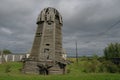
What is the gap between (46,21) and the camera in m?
29.6

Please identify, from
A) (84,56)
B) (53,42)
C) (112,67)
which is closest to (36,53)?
(53,42)

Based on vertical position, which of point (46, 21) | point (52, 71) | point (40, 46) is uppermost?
point (46, 21)

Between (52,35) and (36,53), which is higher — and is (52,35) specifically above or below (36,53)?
above

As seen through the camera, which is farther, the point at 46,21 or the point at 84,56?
the point at 84,56

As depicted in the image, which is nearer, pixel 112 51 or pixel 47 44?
pixel 47 44

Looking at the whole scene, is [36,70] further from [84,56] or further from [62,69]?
[84,56]

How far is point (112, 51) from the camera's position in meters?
60.7

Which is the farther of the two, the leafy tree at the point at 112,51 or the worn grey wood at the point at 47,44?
the leafy tree at the point at 112,51

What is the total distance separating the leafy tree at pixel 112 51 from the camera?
196 feet

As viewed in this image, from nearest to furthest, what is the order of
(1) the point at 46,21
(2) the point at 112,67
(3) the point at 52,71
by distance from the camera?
(3) the point at 52,71 < (1) the point at 46,21 < (2) the point at 112,67

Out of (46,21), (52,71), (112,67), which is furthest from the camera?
(112,67)

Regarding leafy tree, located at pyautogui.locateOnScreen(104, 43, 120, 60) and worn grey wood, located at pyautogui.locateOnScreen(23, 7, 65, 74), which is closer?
worn grey wood, located at pyautogui.locateOnScreen(23, 7, 65, 74)

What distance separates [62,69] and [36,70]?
4.03m

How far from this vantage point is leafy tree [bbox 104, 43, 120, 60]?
59750 millimetres
